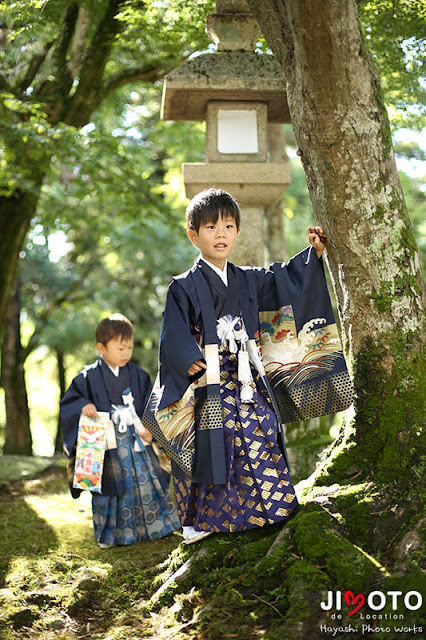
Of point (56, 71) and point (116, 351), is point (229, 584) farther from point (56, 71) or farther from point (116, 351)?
point (56, 71)

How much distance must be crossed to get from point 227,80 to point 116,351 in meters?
2.25

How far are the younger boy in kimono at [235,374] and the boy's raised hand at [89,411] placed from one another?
1.43 m

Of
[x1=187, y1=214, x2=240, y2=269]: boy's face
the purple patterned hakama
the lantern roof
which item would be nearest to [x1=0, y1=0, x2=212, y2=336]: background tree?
the lantern roof

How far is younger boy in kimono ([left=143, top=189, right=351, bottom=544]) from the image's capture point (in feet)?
10.8

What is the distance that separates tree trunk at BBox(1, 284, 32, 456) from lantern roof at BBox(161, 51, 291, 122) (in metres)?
8.13

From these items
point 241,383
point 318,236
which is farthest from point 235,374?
point 318,236

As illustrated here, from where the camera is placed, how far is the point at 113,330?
199 inches

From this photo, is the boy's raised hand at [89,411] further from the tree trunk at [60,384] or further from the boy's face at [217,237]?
the tree trunk at [60,384]

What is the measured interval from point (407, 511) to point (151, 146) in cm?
1048

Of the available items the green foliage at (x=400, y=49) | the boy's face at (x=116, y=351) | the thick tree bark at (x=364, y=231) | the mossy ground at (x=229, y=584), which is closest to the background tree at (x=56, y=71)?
A: the green foliage at (x=400, y=49)

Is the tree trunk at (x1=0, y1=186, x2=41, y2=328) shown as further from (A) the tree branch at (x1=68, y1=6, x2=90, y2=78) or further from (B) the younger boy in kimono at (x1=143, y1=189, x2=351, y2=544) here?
(B) the younger boy in kimono at (x1=143, y1=189, x2=351, y2=544)

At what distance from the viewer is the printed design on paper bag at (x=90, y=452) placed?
4.64 m

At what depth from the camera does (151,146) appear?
40.1 ft

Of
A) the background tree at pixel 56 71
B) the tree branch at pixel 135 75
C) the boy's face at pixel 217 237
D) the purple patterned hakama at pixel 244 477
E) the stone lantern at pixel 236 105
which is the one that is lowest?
the purple patterned hakama at pixel 244 477
